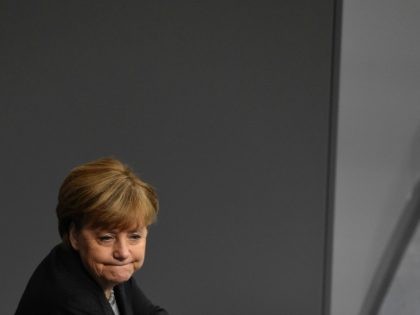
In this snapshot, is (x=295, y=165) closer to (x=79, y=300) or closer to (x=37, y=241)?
(x=37, y=241)

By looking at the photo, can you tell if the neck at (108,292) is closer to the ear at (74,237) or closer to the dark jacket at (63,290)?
the dark jacket at (63,290)

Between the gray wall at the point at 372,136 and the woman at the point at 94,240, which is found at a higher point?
the woman at the point at 94,240

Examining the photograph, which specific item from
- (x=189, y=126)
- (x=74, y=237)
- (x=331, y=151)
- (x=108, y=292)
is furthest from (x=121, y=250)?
(x=331, y=151)

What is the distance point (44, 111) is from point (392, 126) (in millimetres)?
1409

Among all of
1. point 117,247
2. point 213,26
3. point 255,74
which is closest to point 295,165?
point 255,74

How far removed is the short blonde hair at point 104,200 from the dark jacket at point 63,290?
13 cm

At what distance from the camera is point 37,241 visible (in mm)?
3938

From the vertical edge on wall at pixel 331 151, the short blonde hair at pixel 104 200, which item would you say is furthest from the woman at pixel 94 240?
the vertical edge on wall at pixel 331 151

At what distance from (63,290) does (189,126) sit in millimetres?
1707

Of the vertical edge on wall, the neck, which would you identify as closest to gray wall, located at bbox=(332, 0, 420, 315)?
the vertical edge on wall

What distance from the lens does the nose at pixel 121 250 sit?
213 centimetres

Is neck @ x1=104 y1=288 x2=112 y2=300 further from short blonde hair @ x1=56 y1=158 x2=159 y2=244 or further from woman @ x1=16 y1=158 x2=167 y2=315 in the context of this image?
short blonde hair @ x1=56 y1=158 x2=159 y2=244

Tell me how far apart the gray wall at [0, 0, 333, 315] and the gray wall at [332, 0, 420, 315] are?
0.27ft

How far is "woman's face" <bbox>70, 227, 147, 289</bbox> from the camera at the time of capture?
7.00 ft
